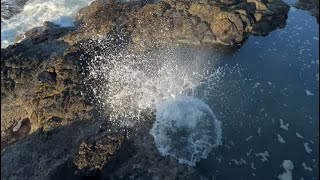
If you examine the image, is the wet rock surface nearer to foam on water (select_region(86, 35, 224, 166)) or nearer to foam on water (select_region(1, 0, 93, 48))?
foam on water (select_region(86, 35, 224, 166))

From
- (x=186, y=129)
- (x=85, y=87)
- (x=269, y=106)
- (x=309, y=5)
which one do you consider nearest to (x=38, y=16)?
(x=85, y=87)

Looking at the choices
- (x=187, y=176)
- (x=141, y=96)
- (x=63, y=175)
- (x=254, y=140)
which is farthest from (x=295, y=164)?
(x=63, y=175)

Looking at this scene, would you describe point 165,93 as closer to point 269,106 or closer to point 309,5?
point 269,106

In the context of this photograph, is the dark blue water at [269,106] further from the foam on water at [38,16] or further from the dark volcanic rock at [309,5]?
the foam on water at [38,16]

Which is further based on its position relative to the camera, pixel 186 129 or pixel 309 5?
pixel 309 5

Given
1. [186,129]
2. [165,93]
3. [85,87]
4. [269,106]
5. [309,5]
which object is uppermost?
[85,87]

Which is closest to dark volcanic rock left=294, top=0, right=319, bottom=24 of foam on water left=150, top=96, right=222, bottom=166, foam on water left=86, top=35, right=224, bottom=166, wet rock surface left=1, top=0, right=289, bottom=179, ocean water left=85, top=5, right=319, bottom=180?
wet rock surface left=1, top=0, right=289, bottom=179
